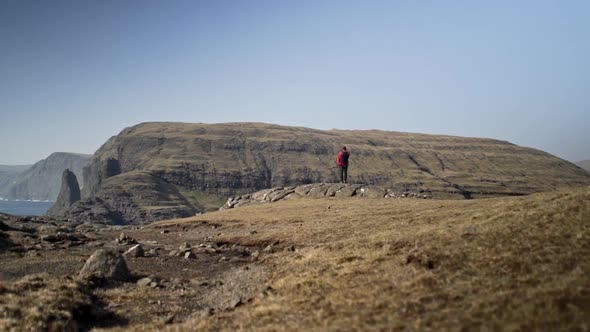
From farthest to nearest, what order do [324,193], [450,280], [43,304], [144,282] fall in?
[324,193], [144,282], [43,304], [450,280]

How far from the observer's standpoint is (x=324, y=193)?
2486 inches

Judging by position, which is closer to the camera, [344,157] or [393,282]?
[393,282]

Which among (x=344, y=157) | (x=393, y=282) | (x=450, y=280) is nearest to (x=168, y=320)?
(x=393, y=282)

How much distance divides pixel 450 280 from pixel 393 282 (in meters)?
1.91

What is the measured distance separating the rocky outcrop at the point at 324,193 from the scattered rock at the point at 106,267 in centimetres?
3981

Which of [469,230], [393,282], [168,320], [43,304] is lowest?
[168,320]

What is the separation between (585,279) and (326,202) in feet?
137

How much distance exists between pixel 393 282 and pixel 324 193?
49860mm

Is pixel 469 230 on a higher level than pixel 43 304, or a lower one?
higher

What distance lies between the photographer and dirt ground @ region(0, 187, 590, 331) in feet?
31.8

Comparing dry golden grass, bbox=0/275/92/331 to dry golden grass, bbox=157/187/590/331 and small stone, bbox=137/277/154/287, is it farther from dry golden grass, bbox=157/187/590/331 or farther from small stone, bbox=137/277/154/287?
dry golden grass, bbox=157/187/590/331

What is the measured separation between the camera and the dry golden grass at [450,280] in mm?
9359

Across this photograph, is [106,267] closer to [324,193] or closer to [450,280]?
[450,280]

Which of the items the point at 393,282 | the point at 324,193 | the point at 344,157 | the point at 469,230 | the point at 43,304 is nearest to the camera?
the point at 393,282
